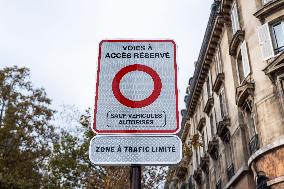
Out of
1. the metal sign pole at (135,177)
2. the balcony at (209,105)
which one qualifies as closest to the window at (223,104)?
the balcony at (209,105)

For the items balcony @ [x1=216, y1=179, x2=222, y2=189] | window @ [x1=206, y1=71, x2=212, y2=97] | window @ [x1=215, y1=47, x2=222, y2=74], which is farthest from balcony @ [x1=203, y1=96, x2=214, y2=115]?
balcony @ [x1=216, y1=179, x2=222, y2=189]

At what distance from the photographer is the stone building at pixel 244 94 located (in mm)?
16156

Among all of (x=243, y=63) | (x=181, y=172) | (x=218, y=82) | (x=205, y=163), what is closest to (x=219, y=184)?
(x=205, y=163)

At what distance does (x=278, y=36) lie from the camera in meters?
17.6

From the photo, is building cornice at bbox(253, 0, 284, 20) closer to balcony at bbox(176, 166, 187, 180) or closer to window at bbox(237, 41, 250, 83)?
window at bbox(237, 41, 250, 83)

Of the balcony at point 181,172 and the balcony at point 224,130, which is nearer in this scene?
the balcony at point 224,130

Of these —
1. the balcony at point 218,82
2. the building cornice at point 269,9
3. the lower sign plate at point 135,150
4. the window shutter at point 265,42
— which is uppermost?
the building cornice at point 269,9

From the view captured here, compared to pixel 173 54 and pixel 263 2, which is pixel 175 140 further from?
pixel 263 2

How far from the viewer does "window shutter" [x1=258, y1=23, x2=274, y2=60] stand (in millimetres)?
17188

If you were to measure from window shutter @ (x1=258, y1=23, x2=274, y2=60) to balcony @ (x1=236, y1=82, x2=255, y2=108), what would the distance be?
1505 millimetres

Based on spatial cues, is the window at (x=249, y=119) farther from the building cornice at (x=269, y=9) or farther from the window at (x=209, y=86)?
the window at (x=209, y=86)

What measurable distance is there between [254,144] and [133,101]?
50.7ft

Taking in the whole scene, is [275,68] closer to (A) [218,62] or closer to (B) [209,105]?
(A) [218,62]

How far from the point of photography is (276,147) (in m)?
15.5
